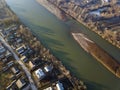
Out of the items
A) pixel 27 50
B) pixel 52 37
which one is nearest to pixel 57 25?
pixel 52 37

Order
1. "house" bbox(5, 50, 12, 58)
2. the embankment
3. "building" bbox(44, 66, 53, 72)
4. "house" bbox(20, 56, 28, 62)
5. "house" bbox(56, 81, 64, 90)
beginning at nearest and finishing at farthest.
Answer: "house" bbox(56, 81, 64, 90), "building" bbox(44, 66, 53, 72), "house" bbox(20, 56, 28, 62), "house" bbox(5, 50, 12, 58), the embankment

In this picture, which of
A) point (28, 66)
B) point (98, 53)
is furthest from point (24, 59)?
point (98, 53)

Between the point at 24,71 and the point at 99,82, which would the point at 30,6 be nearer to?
Result: the point at 24,71

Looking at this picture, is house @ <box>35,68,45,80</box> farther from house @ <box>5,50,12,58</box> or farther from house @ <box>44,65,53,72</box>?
house @ <box>5,50,12,58</box>

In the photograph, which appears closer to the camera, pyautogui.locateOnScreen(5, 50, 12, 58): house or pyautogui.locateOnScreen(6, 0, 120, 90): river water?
pyautogui.locateOnScreen(6, 0, 120, 90): river water

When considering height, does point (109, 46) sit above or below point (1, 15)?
below

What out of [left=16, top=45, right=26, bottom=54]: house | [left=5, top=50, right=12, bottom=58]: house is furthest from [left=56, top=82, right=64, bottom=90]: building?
[left=5, top=50, right=12, bottom=58]: house
